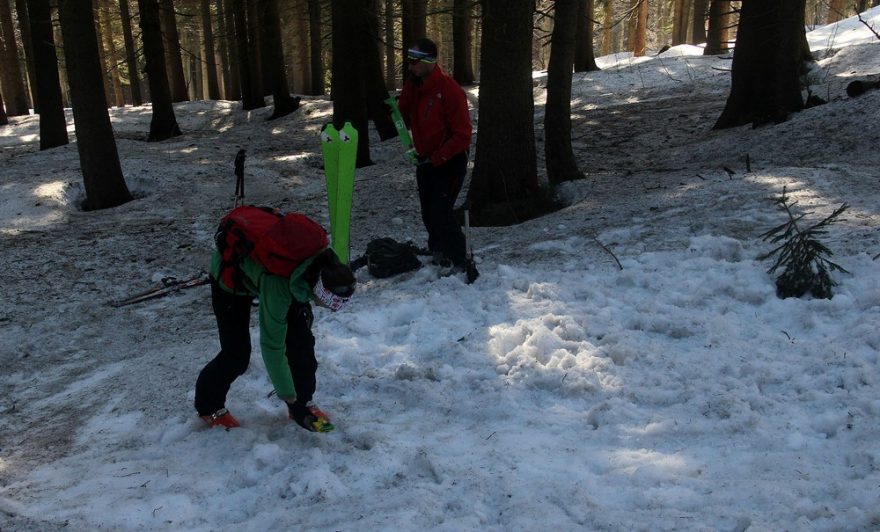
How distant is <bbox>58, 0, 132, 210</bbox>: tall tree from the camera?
34.1 ft

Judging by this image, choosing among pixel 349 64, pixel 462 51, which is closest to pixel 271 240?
pixel 349 64

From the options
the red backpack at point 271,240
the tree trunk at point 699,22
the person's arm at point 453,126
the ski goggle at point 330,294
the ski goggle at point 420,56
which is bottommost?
the ski goggle at point 330,294

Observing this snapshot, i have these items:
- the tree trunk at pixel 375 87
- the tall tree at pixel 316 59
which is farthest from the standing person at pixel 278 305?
the tall tree at pixel 316 59

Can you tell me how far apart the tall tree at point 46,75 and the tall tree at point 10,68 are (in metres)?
11.1

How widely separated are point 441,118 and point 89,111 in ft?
23.0

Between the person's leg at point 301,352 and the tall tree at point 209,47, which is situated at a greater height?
the tall tree at point 209,47

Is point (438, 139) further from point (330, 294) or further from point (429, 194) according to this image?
point (330, 294)

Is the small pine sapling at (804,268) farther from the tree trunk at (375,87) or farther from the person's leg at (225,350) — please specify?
the tree trunk at (375,87)

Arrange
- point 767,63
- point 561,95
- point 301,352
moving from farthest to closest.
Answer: point 767,63
point 561,95
point 301,352

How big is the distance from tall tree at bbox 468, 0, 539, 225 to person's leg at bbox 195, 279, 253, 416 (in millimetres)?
4923

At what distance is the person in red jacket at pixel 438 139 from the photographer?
6.47 m

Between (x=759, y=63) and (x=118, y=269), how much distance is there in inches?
393

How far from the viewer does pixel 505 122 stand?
866cm

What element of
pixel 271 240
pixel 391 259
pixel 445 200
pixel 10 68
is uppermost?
pixel 10 68
